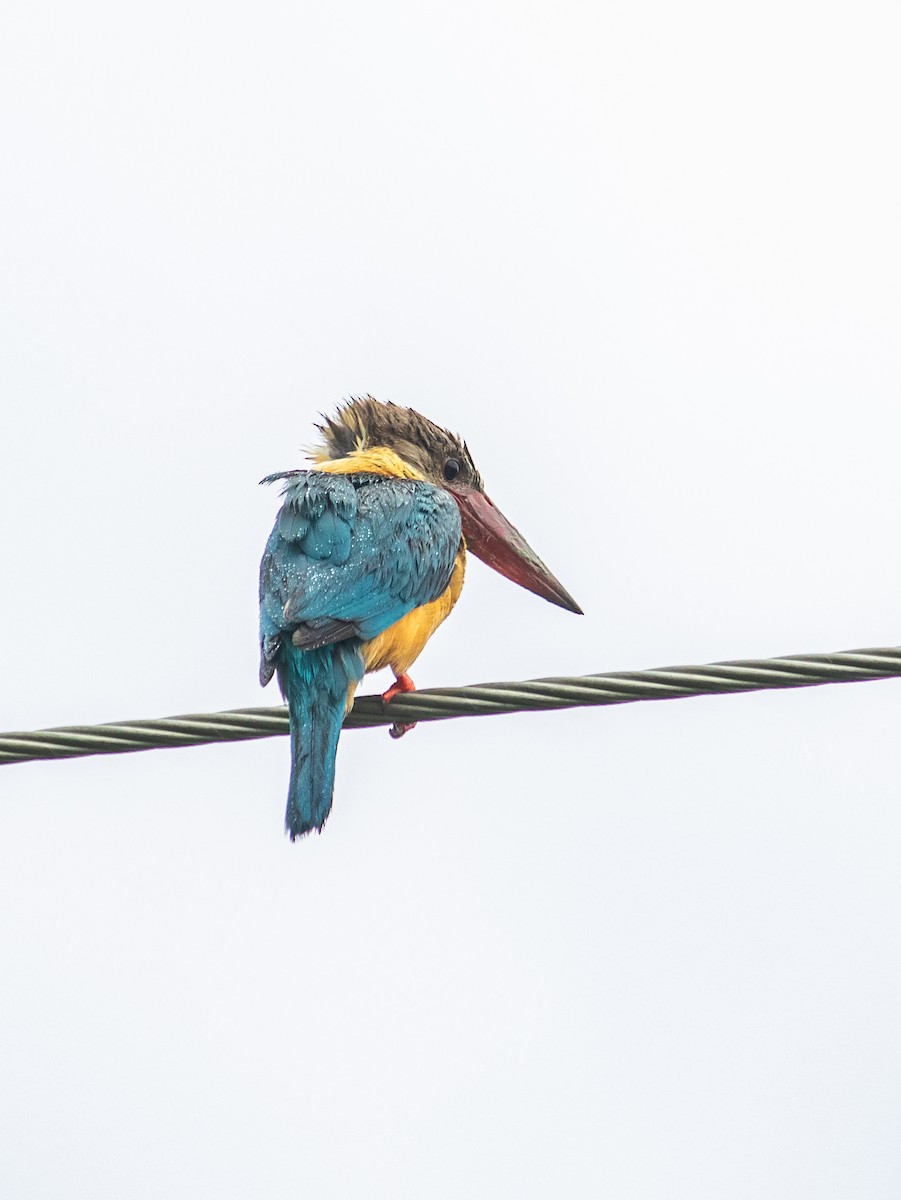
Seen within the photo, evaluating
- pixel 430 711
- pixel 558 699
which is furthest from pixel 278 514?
pixel 558 699

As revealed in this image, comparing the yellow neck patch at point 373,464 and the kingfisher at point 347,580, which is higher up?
the yellow neck patch at point 373,464

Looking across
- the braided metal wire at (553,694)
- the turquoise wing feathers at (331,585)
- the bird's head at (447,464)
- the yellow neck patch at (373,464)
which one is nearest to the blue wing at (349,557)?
the turquoise wing feathers at (331,585)

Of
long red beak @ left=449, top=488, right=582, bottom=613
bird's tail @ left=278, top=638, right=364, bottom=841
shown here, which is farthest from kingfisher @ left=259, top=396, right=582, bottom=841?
long red beak @ left=449, top=488, right=582, bottom=613

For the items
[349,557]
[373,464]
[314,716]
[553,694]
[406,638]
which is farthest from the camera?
[373,464]

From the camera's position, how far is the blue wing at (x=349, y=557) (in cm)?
506

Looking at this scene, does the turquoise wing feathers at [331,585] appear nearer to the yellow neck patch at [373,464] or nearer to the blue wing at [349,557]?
the blue wing at [349,557]

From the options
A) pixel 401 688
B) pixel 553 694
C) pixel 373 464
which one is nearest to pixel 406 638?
pixel 401 688

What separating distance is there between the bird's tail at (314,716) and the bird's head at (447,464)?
5.44 ft

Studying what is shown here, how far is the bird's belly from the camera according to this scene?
17.6 ft

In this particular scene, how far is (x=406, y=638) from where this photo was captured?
5527 mm

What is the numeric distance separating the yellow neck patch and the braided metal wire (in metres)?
2.02

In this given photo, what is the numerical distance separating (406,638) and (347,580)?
403 millimetres

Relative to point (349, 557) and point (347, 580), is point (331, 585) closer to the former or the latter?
point (347, 580)

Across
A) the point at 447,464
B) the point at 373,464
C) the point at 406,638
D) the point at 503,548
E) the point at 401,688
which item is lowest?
the point at 401,688
